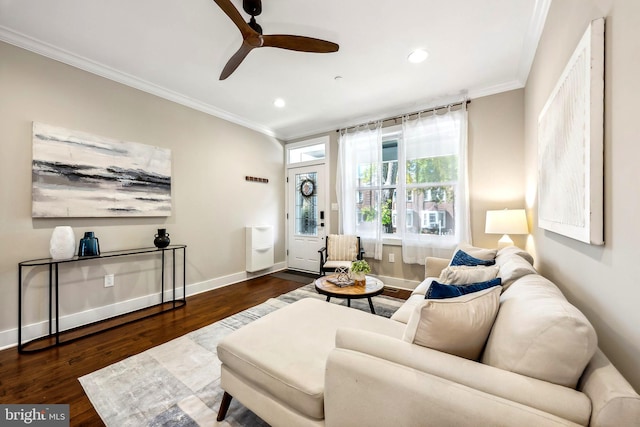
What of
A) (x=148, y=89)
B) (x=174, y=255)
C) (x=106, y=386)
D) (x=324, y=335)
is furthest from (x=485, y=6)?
(x=174, y=255)

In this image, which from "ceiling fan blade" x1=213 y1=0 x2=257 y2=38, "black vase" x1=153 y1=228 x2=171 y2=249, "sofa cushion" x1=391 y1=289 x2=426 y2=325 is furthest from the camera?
"black vase" x1=153 y1=228 x2=171 y2=249

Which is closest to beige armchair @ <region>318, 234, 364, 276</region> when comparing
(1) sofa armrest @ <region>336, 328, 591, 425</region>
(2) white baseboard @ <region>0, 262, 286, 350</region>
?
(2) white baseboard @ <region>0, 262, 286, 350</region>

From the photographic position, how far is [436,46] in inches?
93.3

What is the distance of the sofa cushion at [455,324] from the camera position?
38.5 inches

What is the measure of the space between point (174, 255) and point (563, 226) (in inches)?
148

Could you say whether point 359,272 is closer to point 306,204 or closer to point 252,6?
point 252,6

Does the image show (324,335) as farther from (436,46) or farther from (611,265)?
(436,46)

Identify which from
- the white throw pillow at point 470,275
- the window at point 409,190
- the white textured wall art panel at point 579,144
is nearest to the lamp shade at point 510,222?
the window at point 409,190

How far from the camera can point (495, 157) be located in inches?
123

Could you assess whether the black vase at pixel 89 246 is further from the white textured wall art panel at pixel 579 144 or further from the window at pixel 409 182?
the white textured wall art panel at pixel 579 144

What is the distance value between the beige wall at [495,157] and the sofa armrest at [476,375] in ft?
8.91

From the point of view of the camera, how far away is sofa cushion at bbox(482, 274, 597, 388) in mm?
744

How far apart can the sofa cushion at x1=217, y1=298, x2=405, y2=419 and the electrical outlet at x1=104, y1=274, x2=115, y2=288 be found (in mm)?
2218

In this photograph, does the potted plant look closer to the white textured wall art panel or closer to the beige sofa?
the beige sofa
